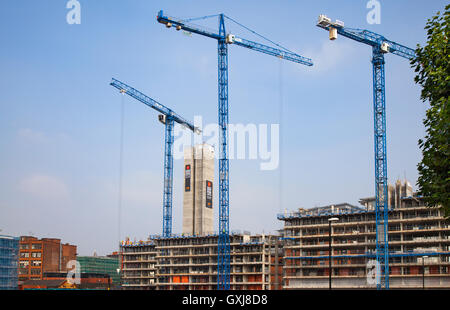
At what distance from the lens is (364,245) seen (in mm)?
125375

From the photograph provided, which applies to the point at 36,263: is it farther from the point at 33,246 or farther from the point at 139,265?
the point at 139,265

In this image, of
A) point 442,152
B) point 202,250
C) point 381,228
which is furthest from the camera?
point 202,250

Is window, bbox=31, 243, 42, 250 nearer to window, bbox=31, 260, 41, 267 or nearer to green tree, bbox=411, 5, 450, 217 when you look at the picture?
window, bbox=31, 260, 41, 267

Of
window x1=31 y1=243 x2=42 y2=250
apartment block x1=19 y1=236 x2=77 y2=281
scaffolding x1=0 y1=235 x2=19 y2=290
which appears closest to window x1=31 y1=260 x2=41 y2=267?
apartment block x1=19 y1=236 x2=77 y2=281

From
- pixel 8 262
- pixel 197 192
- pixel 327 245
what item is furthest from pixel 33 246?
pixel 327 245

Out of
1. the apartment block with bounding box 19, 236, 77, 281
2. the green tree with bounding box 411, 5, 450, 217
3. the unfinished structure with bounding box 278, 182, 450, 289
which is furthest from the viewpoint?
the apartment block with bounding box 19, 236, 77, 281

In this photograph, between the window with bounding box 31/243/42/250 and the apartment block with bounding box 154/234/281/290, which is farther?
the window with bounding box 31/243/42/250

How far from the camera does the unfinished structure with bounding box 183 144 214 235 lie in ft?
609

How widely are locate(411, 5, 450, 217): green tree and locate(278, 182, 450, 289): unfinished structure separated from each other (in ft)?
298

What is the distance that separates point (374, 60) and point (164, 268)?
8553 cm

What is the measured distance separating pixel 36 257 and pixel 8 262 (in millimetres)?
60603
